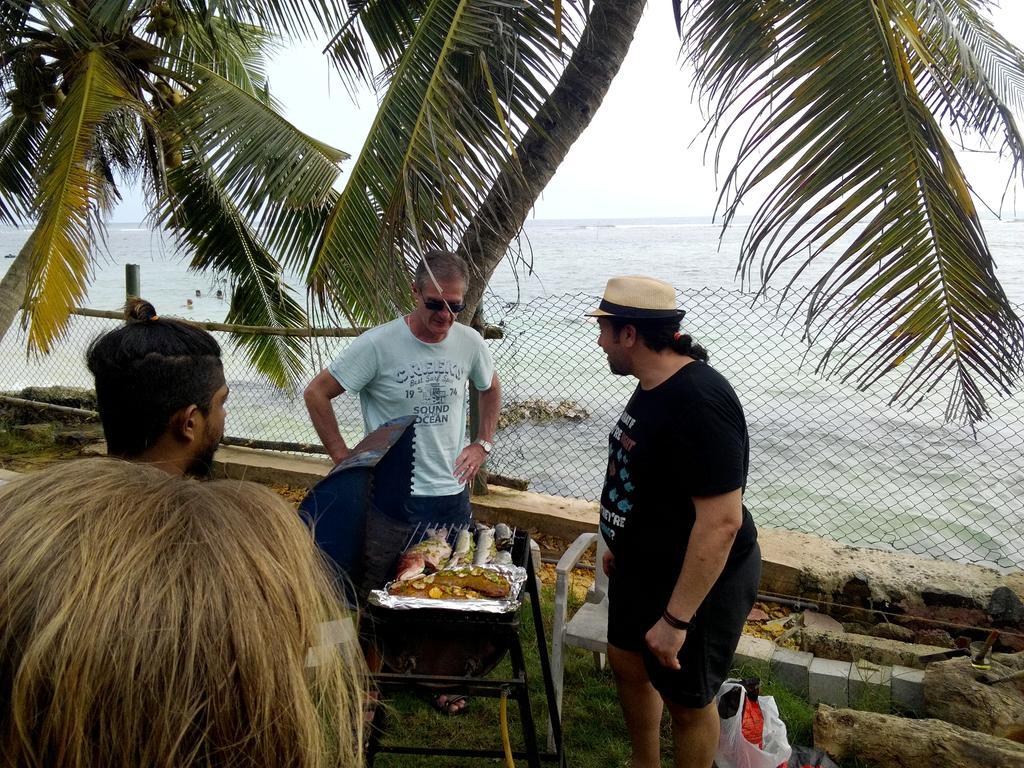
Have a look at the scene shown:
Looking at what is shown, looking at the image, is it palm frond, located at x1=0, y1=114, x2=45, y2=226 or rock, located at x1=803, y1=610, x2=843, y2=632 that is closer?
rock, located at x1=803, y1=610, x2=843, y2=632

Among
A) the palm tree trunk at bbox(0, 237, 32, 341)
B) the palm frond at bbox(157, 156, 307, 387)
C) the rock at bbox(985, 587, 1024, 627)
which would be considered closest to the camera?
the rock at bbox(985, 587, 1024, 627)

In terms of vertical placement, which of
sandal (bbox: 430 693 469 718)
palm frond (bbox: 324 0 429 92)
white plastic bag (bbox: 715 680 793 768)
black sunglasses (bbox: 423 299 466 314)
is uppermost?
palm frond (bbox: 324 0 429 92)

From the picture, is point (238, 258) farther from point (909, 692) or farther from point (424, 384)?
point (909, 692)

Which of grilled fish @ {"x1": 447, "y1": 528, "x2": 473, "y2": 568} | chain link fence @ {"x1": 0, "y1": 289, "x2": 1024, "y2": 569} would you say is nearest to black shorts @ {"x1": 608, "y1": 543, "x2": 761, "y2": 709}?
grilled fish @ {"x1": 447, "y1": 528, "x2": 473, "y2": 568}

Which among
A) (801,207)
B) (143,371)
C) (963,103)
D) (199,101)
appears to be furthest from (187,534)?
(199,101)

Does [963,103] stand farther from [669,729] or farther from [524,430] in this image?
[524,430]

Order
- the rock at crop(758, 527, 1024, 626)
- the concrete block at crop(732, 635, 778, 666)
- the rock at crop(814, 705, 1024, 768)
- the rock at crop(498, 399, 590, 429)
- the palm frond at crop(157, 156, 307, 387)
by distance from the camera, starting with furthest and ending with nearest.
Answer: the rock at crop(498, 399, 590, 429), the palm frond at crop(157, 156, 307, 387), the rock at crop(758, 527, 1024, 626), the concrete block at crop(732, 635, 778, 666), the rock at crop(814, 705, 1024, 768)

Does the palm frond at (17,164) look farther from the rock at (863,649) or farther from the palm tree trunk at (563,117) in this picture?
the rock at (863,649)

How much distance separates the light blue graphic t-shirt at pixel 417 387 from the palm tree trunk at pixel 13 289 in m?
4.68

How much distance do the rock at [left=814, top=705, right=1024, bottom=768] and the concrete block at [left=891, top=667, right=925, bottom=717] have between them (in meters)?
0.44

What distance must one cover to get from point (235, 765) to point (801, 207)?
2.71 metres

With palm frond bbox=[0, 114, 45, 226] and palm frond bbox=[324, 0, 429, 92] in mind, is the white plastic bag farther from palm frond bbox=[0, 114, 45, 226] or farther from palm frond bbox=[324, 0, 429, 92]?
palm frond bbox=[0, 114, 45, 226]

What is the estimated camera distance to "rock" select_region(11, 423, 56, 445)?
26.8ft

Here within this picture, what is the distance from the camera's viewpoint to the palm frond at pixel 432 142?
3.58 metres
